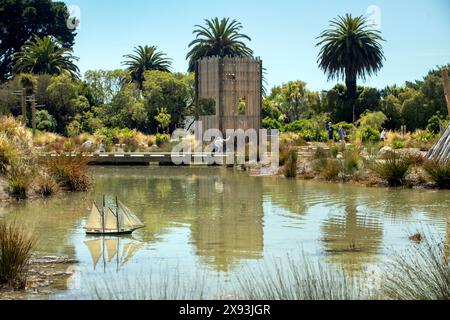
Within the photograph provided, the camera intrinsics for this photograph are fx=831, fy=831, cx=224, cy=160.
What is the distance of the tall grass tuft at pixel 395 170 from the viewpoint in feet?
71.8

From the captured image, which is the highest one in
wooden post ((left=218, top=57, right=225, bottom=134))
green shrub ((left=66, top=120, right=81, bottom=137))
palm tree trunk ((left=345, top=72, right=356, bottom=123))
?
palm tree trunk ((left=345, top=72, right=356, bottom=123))

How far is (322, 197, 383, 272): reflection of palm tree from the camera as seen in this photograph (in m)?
10.8

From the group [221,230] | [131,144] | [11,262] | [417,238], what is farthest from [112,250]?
[131,144]

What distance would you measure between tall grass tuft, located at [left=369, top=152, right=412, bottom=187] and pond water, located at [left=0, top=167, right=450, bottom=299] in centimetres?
85

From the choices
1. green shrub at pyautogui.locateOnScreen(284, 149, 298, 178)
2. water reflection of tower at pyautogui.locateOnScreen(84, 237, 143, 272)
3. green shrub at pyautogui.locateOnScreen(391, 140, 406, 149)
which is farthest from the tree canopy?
water reflection of tower at pyautogui.locateOnScreen(84, 237, 143, 272)

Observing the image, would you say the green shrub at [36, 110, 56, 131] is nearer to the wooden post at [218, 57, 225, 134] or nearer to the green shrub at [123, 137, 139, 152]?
the green shrub at [123, 137, 139, 152]

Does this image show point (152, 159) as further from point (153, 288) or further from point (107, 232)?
point (153, 288)

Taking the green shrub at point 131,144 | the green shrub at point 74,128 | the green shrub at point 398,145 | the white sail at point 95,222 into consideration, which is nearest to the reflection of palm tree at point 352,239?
the white sail at point 95,222

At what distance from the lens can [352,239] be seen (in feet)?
41.7

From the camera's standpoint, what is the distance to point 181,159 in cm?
3497

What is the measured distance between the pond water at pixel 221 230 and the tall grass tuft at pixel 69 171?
1.88 feet

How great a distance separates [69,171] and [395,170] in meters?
8.51
